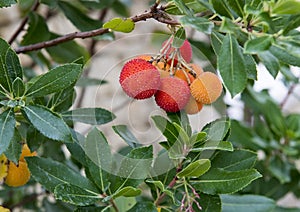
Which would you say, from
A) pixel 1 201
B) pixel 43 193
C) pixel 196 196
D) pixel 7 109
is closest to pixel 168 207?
pixel 196 196

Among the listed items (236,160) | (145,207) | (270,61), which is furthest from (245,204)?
(270,61)

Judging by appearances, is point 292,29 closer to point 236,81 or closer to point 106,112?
point 236,81

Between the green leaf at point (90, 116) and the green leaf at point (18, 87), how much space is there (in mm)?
135

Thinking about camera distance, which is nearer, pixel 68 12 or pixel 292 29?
pixel 292 29

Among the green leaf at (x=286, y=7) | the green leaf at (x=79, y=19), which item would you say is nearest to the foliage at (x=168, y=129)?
the green leaf at (x=286, y=7)

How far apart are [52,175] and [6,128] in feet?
0.46

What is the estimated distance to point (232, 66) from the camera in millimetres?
619

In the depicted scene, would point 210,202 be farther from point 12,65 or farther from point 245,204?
point 12,65

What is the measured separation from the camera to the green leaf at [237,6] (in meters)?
0.66

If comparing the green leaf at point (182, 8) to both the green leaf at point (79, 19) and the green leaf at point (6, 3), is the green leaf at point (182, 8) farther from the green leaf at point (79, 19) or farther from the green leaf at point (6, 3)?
the green leaf at point (79, 19)

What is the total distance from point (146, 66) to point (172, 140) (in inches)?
4.2

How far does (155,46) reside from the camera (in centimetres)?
123

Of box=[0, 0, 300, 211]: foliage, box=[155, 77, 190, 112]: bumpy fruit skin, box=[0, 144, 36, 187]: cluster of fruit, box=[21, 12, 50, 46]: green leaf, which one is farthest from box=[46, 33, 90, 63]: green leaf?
box=[155, 77, 190, 112]: bumpy fruit skin

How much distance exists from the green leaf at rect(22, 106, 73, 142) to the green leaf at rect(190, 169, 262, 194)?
20 centimetres
